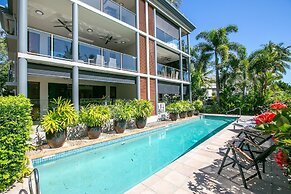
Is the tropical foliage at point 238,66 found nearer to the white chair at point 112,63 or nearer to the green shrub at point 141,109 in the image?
the green shrub at point 141,109

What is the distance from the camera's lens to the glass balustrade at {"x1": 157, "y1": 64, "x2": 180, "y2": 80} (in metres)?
15.8

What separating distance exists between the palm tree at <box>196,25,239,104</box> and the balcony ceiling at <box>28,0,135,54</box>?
11.2 m

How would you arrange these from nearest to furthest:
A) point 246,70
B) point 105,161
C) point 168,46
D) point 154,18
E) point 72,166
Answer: point 72,166 → point 105,161 → point 154,18 → point 168,46 → point 246,70

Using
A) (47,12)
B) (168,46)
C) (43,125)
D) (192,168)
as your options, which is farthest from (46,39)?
(168,46)

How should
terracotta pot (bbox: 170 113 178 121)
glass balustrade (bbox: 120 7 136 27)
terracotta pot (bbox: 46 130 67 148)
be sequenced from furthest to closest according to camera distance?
terracotta pot (bbox: 170 113 178 121), glass balustrade (bbox: 120 7 136 27), terracotta pot (bbox: 46 130 67 148)

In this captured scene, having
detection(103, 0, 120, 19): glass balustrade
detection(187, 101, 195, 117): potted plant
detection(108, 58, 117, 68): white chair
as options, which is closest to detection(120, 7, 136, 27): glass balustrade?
detection(103, 0, 120, 19): glass balustrade

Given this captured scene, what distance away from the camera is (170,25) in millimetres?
17906

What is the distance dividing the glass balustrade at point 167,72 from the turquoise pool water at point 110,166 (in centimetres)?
805

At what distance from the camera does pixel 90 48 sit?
1022 centimetres

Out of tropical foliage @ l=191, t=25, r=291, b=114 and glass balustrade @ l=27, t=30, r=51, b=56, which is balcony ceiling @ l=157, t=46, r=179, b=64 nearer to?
tropical foliage @ l=191, t=25, r=291, b=114

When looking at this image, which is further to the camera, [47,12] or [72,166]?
[47,12]

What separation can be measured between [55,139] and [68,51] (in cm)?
479

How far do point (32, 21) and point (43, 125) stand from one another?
8320 millimetres

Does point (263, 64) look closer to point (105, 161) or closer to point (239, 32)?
point (239, 32)
